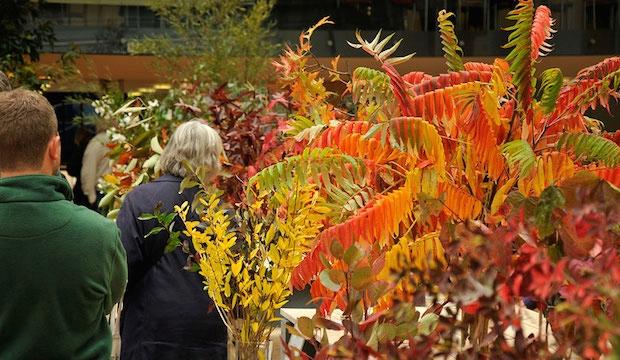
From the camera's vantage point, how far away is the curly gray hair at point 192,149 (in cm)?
457

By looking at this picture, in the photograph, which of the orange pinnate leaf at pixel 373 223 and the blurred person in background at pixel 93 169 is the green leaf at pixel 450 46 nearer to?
the orange pinnate leaf at pixel 373 223

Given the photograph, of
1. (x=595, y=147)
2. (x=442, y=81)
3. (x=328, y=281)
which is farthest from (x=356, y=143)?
(x=328, y=281)

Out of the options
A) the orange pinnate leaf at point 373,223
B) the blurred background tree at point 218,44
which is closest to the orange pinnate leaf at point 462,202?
the orange pinnate leaf at point 373,223

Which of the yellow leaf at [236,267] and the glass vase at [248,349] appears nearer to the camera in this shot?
the yellow leaf at [236,267]

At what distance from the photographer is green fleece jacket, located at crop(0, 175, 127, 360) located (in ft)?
9.28

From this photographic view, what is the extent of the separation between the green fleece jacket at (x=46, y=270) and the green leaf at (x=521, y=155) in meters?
1.18

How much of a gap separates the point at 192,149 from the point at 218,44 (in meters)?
10.3

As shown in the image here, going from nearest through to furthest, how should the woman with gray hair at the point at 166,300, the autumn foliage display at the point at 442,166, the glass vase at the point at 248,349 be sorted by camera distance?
the autumn foliage display at the point at 442,166
the glass vase at the point at 248,349
the woman with gray hair at the point at 166,300

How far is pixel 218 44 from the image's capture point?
14672 mm

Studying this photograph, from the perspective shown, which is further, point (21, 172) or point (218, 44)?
point (218, 44)

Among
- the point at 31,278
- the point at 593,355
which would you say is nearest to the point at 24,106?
the point at 31,278

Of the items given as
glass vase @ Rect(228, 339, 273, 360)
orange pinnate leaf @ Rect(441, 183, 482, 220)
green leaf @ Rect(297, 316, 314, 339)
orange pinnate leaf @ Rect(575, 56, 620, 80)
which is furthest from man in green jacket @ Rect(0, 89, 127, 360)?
orange pinnate leaf @ Rect(575, 56, 620, 80)

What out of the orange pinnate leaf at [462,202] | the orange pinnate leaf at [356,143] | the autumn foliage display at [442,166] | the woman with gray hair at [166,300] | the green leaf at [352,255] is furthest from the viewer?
the woman with gray hair at [166,300]

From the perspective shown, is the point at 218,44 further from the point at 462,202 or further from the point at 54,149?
the point at 54,149
